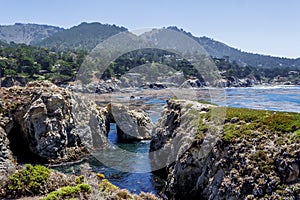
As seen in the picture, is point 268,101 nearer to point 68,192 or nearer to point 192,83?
point 192,83

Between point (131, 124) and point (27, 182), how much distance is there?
2876cm

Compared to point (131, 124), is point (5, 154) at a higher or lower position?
lower

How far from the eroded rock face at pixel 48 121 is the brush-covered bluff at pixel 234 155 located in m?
11.3

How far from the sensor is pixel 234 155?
714 inches

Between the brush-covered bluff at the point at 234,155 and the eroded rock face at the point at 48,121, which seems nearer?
the brush-covered bluff at the point at 234,155

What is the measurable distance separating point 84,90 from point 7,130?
86027mm

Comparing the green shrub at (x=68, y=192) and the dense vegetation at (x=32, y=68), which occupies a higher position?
the dense vegetation at (x=32, y=68)

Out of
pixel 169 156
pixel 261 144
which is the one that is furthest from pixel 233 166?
pixel 169 156

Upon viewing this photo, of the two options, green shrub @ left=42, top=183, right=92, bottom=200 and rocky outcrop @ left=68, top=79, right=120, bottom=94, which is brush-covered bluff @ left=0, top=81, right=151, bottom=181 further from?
rocky outcrop @ left=68, top=79, right=120, bottom=94

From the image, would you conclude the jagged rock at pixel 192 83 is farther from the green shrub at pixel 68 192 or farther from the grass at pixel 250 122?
the green shrub at pixel 68 192

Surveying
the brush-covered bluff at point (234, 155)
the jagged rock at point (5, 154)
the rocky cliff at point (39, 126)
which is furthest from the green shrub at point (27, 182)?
the rocky cliff at point (39, 126)

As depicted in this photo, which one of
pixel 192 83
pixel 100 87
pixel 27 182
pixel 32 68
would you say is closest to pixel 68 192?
pixel 27 182

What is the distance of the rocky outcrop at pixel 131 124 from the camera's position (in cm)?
4153

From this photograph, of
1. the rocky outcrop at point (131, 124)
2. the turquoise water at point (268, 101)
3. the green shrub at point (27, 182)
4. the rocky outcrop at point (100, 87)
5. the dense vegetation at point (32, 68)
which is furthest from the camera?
the rocky outcrop at point (100, 87)
